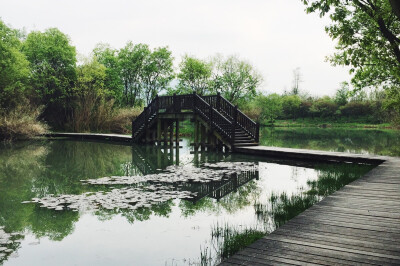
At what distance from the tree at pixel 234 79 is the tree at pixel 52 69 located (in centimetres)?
2184

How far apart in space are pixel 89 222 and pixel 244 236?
9.67 feet

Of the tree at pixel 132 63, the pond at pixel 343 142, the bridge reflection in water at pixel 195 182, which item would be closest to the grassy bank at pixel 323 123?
the tree at pixel 132 63

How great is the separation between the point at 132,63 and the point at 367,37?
115 ft

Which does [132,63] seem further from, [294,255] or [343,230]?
[294,255]

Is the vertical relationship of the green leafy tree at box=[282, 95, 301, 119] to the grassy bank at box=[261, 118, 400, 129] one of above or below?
above

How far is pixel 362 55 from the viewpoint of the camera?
11078 millimetres

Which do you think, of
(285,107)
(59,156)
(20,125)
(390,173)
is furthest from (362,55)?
(285,107)

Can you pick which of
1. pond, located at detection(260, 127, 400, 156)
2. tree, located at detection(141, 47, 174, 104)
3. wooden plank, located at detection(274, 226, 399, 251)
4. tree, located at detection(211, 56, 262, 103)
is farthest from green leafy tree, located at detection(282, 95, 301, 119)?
wooden plank, located at detection(274, 226, 399, 251)

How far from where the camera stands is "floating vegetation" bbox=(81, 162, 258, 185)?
10047mm

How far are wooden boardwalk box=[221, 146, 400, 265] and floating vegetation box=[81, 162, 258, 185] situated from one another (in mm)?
4476

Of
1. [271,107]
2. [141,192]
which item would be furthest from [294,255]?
[271,107]

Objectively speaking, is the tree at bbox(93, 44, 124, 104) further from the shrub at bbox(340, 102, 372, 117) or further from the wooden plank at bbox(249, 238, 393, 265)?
the shrub at bbox(340, 102, 372, 117)

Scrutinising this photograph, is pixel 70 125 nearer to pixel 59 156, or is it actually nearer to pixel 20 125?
pixel 20 125

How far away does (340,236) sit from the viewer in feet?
14.3
